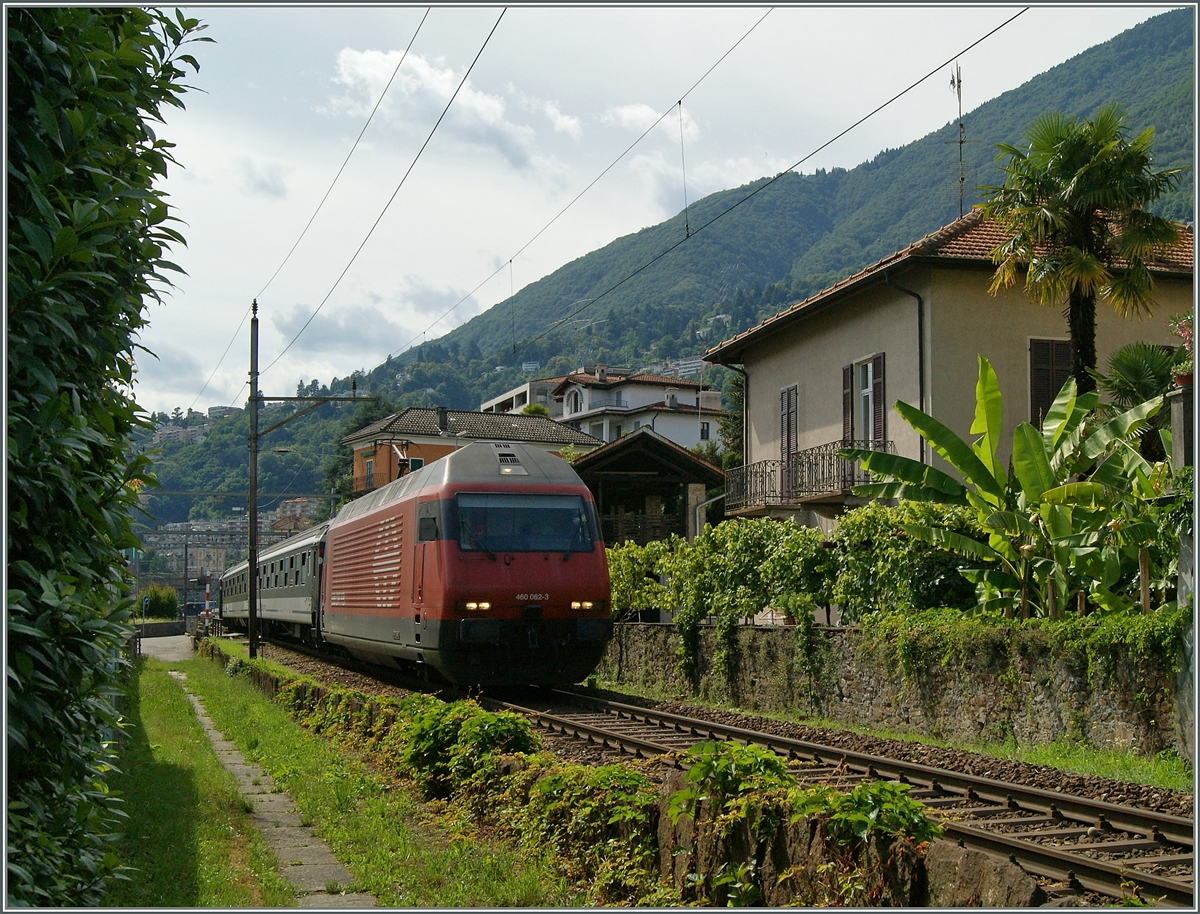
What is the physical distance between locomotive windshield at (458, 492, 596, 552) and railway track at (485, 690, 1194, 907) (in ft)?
13.3

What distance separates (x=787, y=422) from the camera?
90.2ft

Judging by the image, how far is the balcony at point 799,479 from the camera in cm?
2403

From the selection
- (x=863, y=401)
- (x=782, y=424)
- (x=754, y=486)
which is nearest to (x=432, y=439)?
(x=754, y=486)

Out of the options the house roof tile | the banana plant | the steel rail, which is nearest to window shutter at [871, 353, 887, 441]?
the house roof tile

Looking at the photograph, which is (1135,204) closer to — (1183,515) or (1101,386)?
(1101,386)

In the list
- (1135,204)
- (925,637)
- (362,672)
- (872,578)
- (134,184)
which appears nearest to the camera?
(134,184)

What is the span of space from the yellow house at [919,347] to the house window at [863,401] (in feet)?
0.08

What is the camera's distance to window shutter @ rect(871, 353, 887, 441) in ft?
76.4

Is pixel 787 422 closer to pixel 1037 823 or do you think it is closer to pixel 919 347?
pixel 919 347

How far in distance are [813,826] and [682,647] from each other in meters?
14.1

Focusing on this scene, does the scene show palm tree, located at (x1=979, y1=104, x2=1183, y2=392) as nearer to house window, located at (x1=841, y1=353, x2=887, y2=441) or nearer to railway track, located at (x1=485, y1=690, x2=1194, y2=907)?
house window, located at (x1=841, y1=353, x2=887, y2=441)

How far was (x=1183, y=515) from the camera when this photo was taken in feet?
37.7

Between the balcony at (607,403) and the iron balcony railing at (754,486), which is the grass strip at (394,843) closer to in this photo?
the iron balcony railing at (754,486)

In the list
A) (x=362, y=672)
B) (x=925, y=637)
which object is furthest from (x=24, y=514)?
(x=362, y=672)
